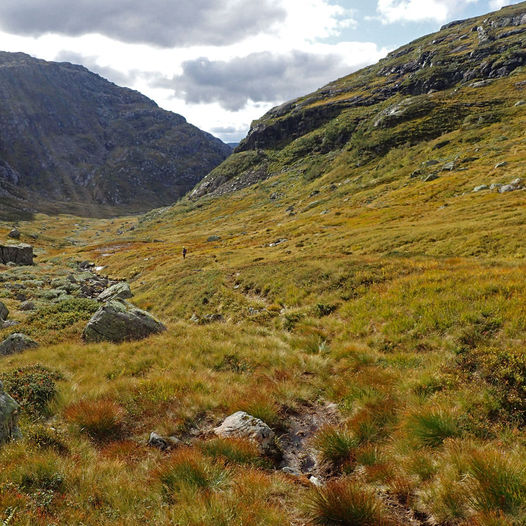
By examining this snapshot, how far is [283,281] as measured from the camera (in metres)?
22.7

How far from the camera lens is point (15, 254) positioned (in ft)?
180

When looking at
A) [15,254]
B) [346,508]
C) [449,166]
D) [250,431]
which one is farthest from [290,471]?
[449,166]

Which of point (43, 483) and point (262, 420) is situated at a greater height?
point (43, 483)

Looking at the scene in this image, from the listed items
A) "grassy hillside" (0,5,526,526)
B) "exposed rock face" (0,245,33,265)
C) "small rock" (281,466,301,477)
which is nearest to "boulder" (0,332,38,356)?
"grassy hillside" (0,5,526,526)

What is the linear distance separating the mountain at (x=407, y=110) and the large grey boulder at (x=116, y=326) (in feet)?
345

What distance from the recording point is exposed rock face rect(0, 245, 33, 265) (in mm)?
53594

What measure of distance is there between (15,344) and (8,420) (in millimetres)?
8608

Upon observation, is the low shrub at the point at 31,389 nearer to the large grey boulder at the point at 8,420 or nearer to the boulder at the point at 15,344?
the large grey boulder at the point at 8,420

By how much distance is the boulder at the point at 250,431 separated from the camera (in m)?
6.36

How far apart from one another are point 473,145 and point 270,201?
69.0 meters

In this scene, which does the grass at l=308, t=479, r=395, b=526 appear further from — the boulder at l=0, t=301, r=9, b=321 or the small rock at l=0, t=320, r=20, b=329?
the boulder at l=0, t=301, r=9, b=321

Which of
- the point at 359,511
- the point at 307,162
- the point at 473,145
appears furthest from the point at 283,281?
the point at 307,162

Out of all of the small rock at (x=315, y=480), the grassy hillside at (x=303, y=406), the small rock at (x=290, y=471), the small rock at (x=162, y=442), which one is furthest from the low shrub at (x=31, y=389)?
the small rock at (x=315, y=480)

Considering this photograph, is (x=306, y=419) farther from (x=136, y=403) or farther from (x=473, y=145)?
(x=473, y=145)
